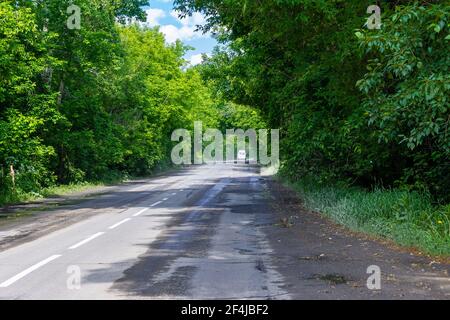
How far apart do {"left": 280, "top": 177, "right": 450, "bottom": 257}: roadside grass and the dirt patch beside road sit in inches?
13.2

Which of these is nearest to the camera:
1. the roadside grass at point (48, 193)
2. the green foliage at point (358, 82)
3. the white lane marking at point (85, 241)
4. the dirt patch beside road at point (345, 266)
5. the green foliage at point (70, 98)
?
the dirt patch beside road at point (345, 266)

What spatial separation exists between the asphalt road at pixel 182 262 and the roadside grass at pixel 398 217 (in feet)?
1.95

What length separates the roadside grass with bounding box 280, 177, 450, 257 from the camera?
10.4m

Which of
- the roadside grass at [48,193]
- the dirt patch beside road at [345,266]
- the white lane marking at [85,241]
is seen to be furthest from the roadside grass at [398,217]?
the roadside grass at [48,193]

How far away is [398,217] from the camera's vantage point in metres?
12.3

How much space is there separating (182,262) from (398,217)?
5.54 metres

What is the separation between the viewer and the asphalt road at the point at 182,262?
7.26 m

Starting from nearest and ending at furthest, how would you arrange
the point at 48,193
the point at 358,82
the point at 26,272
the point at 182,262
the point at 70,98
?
the point at 26,272, the point at 182,262, the point at 358,82, the point at 48,193, the point at 70,98

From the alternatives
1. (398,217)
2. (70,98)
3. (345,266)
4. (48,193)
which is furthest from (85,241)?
(70,98)

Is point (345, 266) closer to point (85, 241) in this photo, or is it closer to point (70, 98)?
point (85, 241)

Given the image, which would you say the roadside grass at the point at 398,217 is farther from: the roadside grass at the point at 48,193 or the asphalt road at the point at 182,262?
the roadside grass at the point at 48,193

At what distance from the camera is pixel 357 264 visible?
9.16 m
